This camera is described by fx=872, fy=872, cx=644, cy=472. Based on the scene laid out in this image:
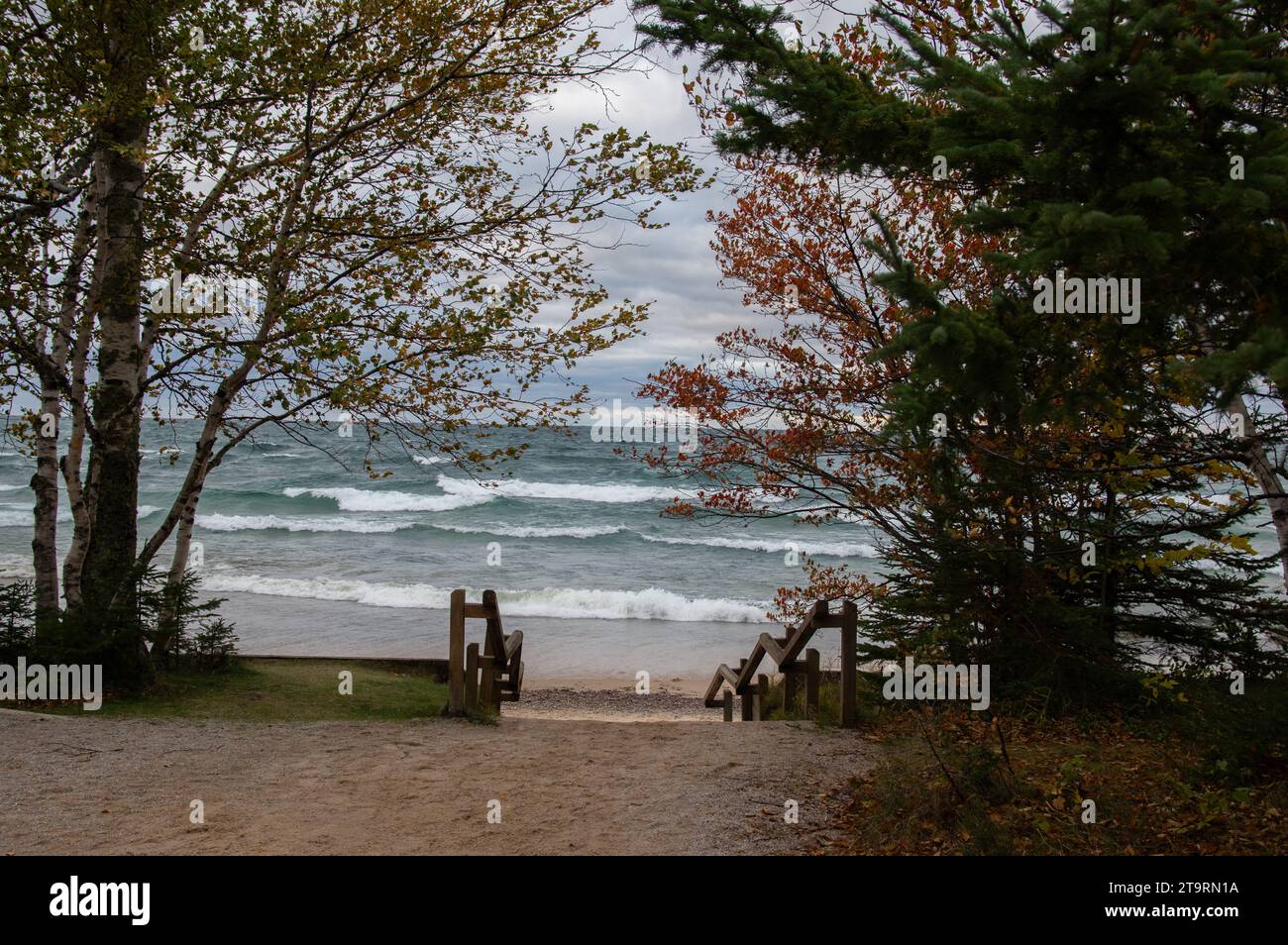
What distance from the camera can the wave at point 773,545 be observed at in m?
30.7

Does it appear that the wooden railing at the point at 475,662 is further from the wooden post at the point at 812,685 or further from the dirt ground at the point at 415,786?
the wooden post at the point at 812,685

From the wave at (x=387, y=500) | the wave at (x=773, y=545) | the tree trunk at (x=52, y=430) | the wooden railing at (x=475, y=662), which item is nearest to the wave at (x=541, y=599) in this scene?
the wave at (x=773, y=545)

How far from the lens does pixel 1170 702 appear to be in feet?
24.8

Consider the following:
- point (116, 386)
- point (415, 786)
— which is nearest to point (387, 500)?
point (116, 386)

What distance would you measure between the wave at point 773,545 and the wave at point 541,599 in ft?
26.5

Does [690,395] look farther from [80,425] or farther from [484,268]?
[80,425]

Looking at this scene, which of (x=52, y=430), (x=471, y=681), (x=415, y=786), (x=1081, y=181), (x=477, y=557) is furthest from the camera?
(x=477, y=557)

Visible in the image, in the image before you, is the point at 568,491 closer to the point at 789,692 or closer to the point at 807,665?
the point at 789,692

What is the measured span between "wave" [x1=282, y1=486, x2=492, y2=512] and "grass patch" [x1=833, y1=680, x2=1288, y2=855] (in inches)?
1293

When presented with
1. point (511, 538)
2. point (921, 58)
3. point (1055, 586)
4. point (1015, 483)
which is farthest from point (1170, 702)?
point (511, 538)

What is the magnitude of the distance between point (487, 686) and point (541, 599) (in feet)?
42.9

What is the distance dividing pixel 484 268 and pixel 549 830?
600 centimetres

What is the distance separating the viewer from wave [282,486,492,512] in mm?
37094

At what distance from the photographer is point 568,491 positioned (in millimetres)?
41906
